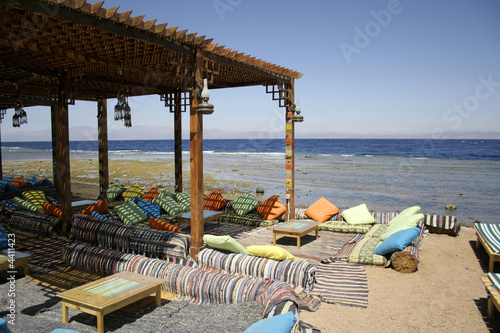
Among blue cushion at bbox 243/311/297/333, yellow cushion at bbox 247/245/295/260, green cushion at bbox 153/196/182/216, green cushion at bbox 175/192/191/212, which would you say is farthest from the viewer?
green cushion at bbox 175/192/191/212

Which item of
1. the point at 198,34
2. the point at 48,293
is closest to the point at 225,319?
the point at 48,293

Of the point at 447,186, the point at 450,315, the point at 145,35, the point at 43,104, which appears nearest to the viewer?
the point at 450,315

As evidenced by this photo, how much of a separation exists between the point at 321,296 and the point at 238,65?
13.4 ft

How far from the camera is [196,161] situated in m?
5.37

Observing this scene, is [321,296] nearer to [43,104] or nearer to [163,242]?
[163,242]

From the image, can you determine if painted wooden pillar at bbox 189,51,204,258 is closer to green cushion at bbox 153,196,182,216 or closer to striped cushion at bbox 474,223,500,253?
green cushion at bbox 153,196,182,216

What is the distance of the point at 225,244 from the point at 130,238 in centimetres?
156

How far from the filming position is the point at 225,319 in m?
3.17

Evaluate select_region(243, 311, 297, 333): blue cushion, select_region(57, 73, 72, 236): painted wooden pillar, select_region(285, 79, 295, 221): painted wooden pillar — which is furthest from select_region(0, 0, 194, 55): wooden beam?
select_region(243, 311, 297, 333): blue cushion

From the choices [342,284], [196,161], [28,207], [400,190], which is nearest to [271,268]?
[342,284]

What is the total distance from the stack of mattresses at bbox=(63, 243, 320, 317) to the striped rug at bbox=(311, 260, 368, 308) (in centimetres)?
28

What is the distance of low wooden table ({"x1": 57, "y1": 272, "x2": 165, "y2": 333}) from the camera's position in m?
3.32

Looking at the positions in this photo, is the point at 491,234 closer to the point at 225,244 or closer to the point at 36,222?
the point at 225,244

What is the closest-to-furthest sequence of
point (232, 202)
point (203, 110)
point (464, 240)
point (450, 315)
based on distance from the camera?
point (450, 315) → point (203, 110) → point (464, 240) → point (232, 202)
